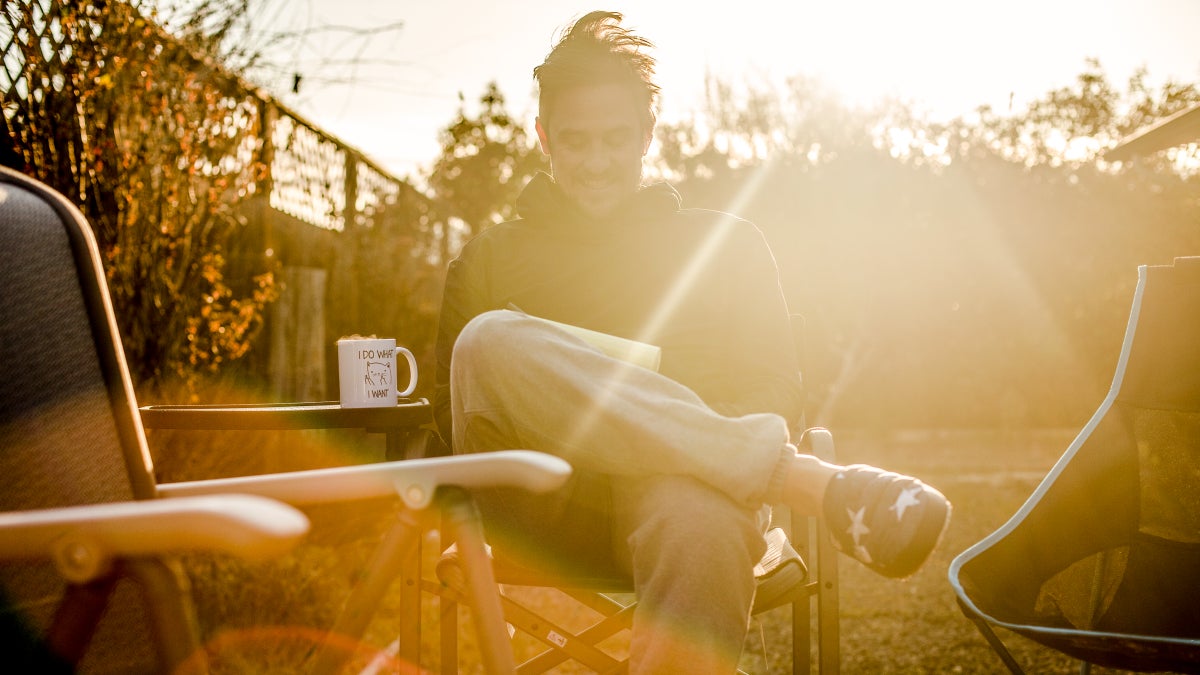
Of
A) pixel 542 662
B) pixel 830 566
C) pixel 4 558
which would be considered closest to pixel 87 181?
pixel 542 662

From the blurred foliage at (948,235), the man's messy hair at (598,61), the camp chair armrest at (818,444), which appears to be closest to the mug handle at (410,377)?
the man's messy hair at (598,61)

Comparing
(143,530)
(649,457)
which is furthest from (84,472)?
(649,457)

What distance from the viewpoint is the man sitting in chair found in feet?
4.25

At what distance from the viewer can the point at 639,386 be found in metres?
1.42

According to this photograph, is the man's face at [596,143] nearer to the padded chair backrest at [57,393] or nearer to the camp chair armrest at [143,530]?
the padded chair backrest at [57,393]

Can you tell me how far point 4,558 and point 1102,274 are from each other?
6.81 meters

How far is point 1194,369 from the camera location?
5.91 feet

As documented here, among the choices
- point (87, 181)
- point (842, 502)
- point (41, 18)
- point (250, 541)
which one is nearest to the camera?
point (250, 541)

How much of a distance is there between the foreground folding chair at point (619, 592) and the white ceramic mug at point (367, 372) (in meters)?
0.33

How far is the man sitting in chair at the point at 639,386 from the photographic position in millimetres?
1295

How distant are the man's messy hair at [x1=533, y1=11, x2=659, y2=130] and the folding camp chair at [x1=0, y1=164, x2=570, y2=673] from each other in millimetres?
1219

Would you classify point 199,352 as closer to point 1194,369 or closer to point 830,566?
point 830,566

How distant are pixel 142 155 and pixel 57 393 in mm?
1570

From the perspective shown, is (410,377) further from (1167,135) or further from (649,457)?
(1167,135)
